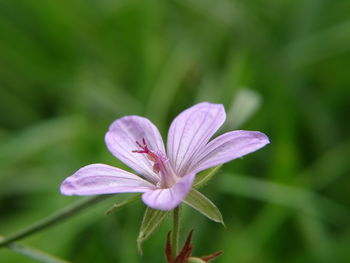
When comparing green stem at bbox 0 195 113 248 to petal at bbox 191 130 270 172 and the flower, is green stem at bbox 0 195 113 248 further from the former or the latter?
petal at bbox 191 130 270 172

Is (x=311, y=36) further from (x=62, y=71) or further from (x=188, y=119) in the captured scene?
(x=188, y=119)

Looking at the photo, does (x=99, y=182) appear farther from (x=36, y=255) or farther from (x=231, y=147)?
(x=36, y=255)

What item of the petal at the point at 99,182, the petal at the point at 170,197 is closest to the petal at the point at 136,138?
the petal at the point at 99,182

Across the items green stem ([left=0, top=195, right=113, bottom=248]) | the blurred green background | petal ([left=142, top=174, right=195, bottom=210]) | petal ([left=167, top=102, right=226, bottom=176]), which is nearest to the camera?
petal ([left=142, top=174, right=195, bottom=210])

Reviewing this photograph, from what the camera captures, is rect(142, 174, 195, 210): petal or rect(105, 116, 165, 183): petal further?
rect(105, 116, 165, 183): petal

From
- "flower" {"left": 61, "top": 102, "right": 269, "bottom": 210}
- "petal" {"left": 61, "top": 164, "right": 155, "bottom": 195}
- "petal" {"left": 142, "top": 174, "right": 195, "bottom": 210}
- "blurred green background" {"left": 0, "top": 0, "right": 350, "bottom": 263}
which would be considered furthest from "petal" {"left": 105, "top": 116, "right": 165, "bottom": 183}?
"blurred green background" {"left": 0, "top": 0, "right": 350, "bottom": 263}

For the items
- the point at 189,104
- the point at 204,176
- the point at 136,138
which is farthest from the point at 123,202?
the point at 189,104

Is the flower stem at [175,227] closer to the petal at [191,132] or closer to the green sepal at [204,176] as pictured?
the green sepal at [204,176]

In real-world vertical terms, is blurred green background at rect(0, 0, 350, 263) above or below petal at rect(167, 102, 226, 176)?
above
